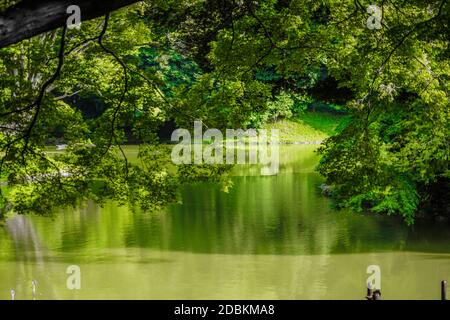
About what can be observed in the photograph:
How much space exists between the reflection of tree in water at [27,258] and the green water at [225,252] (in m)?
0.03

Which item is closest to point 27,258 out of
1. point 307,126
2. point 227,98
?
point 227,98

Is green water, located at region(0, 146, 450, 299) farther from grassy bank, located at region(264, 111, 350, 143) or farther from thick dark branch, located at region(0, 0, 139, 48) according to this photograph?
grassy bank, located at region(264, 111, 350, 143)

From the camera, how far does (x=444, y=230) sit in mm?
19422

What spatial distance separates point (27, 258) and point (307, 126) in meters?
37.4

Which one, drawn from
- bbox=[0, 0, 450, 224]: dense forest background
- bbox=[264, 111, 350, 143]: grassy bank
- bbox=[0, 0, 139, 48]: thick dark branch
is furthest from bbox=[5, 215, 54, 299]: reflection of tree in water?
bbox=[264, 111, 350, 143]: grassy bank

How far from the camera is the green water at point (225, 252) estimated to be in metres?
14.0

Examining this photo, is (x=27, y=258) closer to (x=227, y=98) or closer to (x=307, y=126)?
(x=227, y=98)

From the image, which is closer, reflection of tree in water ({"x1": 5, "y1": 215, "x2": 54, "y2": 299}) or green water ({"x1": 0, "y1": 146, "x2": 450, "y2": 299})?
green water ({"x1": 0, "y1": 146, "x2": 450, "y2": 299})

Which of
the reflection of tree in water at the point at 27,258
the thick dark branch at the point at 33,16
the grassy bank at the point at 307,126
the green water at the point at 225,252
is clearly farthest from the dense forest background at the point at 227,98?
the grassy bank at the point at 307,126

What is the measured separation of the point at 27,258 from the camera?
16859 millimetres

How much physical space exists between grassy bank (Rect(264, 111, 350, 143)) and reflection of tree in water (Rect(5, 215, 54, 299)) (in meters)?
30.6

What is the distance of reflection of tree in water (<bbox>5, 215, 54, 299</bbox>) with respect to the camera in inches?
570

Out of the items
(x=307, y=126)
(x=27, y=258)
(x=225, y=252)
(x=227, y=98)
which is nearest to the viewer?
(x=227, y=98)
